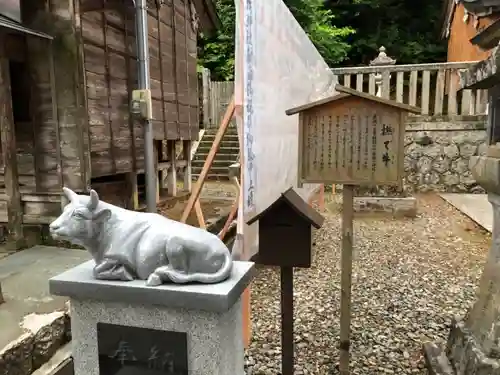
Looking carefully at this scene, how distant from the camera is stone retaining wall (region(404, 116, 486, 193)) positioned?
11781 millimetres

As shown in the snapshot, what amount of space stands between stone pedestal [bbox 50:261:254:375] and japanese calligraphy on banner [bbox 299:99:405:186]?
1.48 meters

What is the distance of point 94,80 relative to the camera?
573 cm

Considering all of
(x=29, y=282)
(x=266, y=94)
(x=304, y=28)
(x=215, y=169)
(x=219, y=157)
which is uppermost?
(x=304, y=28)

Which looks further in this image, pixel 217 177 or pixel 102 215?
pixel 217 177

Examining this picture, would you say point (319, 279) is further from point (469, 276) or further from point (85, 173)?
point (85, 173)

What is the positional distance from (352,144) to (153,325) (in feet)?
7.10

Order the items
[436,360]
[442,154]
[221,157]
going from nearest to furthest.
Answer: [436,360]
[442,154]
[221,157]

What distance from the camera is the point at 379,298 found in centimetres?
503

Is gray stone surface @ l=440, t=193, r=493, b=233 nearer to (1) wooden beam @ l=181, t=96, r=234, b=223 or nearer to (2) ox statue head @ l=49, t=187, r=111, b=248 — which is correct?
(1) wooden beam @ l=181, t=96, r=234, b=223

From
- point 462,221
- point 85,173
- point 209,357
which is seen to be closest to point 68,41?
point 85,173

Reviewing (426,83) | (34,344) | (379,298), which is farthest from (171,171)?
(426,83)

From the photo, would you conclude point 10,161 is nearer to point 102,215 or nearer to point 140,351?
point 102,215

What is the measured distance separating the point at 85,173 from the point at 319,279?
11.4ft

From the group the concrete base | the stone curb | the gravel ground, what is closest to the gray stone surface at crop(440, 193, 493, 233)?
the gravel ground
